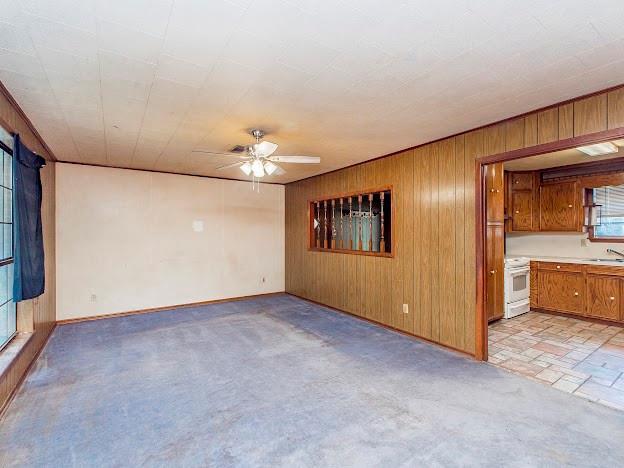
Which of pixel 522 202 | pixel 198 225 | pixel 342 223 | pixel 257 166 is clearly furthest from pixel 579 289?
pixel 198 225

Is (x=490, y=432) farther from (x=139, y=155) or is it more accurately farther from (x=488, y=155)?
(x=139, y=155)

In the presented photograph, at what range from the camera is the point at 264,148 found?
322cm

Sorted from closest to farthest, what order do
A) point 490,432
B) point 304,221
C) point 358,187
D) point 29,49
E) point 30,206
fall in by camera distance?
point 29,49 → point 490,432 → point 30,206 → point 358,187 → point 304,221

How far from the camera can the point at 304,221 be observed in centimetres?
656

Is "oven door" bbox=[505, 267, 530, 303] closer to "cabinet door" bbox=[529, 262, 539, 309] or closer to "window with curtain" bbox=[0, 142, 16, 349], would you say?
"cabinet door" bbox=[529, 262, 539, 309]

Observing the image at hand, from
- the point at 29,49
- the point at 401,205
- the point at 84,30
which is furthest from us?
the point at 401,205

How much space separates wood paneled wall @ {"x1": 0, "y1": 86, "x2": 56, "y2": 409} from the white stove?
5.97 metres

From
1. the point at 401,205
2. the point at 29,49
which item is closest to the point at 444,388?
the point at 401,205

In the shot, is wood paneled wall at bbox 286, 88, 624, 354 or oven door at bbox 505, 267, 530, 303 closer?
wood paneled wall at bbox 286, 88, 624, 354

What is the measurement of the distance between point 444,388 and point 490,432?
624 millimetres

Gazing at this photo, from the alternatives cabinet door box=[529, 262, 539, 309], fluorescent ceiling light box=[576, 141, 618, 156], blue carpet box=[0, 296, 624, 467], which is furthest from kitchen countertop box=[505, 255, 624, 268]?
blue carpet box=[0, 296, 624, 467]

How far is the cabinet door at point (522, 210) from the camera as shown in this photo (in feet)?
18.7

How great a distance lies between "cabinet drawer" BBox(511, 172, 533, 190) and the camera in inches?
223

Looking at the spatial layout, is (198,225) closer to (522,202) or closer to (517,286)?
(517,286)
